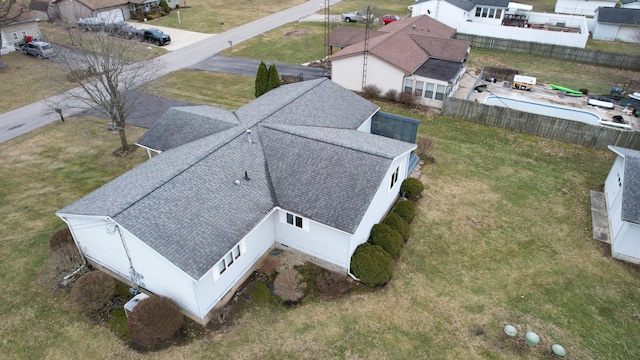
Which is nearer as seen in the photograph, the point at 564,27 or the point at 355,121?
the point at 355,121

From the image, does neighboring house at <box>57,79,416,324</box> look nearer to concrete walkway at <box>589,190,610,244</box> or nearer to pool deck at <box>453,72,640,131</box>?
concrete walkway at <box>589,190,610,244</box>

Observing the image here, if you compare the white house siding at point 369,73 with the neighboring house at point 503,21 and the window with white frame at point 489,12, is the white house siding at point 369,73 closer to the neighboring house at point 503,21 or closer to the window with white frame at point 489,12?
the neighboring house at point 503,21

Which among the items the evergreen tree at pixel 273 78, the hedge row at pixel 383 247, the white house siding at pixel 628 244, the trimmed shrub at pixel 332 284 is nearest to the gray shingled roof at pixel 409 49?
the evergreen tree at pixel 273 78

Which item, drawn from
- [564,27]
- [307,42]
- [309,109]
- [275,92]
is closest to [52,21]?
[307,42]

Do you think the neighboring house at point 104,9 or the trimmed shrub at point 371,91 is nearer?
the trimmed shrub at point 371,91

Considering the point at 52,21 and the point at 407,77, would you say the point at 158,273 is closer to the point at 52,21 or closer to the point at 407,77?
the point at 407,77

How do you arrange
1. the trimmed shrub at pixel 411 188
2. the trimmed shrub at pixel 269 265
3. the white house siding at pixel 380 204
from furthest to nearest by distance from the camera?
1. the trimmed shrub at pixel 411 188
2. the trimmed shrub at pixel 269 265
3. the white house siding at pixel 380 204

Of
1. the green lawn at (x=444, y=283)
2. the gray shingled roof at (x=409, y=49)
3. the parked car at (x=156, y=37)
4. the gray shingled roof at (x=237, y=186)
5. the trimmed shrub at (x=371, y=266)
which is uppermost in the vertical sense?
the gray shingled roof at (x=409, y=49)
